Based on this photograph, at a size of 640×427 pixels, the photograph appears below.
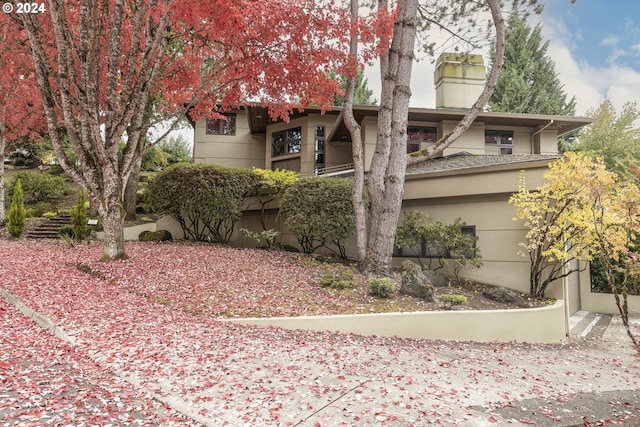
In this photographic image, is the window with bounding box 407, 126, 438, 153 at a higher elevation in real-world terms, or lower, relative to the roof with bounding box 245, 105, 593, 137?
lower

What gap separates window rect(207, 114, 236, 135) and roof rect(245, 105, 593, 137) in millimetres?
1654

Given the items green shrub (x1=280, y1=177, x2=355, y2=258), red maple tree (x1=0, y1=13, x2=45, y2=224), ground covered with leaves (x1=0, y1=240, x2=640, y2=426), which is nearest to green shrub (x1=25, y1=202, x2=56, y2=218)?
red maple tree (x1=0, y1=13, x2=45, y2=224)

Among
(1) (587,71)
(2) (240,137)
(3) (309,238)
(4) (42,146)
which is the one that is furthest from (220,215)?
(1) (587,71)

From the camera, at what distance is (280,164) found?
18.2 metres

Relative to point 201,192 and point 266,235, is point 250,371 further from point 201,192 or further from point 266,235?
point 201,192

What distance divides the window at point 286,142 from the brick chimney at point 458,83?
611 centimetres

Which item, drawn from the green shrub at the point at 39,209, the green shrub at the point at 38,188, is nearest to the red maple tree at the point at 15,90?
the green shrub at the point at 39,209

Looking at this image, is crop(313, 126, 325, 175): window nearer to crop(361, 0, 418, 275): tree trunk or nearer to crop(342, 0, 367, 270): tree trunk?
crop(342, 0, 367, 270): tree trunk

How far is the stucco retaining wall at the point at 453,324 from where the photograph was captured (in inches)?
255

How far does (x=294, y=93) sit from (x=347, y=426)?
9.49 m

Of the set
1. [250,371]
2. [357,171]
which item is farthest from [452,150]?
[250,371]

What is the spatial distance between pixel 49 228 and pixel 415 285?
14326 mm

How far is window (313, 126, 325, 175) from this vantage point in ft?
56.2

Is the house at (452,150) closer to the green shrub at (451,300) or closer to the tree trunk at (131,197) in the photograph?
the tree trunk at (131,197)
